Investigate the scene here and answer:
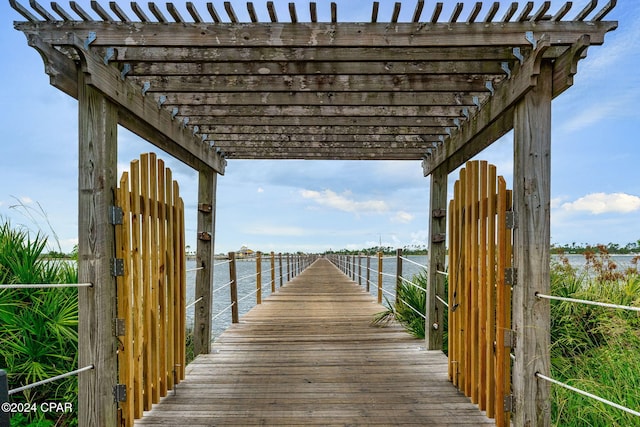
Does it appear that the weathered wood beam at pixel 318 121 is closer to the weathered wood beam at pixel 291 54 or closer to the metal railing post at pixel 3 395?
the weathered wood beam at pixel 291 54

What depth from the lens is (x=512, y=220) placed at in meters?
3.12

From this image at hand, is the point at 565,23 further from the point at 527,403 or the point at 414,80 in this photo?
the point at 527,403

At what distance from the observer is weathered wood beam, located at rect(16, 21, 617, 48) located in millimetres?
2943

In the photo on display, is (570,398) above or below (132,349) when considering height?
below

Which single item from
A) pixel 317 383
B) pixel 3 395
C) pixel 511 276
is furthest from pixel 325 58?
pixel 317 383

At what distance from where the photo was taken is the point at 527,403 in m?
2.96

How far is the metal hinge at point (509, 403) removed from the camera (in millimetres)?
3178

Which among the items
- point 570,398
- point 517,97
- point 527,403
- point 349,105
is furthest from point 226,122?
point 570,398

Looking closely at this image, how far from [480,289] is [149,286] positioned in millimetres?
2434

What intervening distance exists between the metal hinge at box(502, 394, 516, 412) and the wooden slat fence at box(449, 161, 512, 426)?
27mm

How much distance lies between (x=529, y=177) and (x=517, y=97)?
1.74 feet

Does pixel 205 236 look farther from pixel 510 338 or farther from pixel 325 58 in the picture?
pixel 510 338

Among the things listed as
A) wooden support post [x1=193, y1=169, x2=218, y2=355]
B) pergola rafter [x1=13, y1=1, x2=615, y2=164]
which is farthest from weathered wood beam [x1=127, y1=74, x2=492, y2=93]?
wooden support post [x1=193, y1=169, x2=218, y2=355]

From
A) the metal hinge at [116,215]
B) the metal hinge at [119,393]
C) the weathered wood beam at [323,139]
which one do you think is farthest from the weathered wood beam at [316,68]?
the metal hinge at [119,393]
